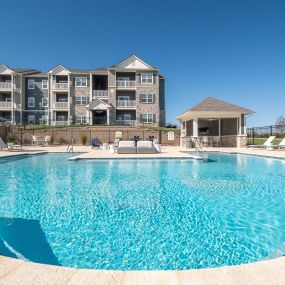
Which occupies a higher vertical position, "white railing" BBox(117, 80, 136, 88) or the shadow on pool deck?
"white railing" BBox(117, 80, 136, 88)

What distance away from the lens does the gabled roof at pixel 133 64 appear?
33.4 m

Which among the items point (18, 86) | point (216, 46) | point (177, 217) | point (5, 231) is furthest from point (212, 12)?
point (18, 86)

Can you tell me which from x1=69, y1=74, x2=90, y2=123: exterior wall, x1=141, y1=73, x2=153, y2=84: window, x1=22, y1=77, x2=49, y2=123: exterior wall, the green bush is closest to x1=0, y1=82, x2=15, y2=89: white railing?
x1=22, y1=77, x2=49, y2=123: exterior wall

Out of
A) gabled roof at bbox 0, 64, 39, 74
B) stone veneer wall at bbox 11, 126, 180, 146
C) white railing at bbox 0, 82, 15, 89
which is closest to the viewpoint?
stone veneer wall at bbox 11, 126, 180, 146

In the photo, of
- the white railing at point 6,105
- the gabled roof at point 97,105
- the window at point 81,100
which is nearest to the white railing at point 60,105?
the window at point 81,100

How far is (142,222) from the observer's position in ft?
14.5

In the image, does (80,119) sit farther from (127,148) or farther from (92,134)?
(127,148)

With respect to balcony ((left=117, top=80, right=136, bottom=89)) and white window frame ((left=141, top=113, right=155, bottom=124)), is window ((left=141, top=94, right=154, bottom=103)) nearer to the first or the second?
white window frame ((left=141, top=113, right=155, bottom=124))

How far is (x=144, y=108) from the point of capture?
33219mm

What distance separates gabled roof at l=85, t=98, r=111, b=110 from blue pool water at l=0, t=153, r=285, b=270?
24.9 metres

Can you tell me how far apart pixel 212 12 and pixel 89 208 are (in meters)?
17.5

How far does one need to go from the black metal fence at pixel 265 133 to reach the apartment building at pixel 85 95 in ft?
42.0

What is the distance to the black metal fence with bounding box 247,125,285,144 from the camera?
22906 millimetres

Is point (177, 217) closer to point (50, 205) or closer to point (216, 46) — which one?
point (50, 205)
